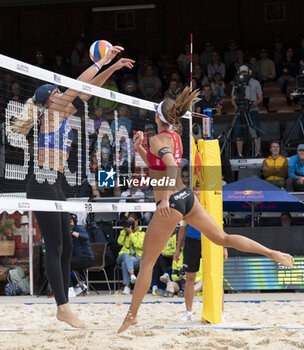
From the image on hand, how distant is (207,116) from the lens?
643 cm

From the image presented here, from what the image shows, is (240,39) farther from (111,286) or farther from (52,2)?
(111,286)

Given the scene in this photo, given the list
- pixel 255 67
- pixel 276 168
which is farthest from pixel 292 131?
pixel 255 67

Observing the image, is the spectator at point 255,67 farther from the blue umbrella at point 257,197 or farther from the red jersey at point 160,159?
the red jersey at point 160,159

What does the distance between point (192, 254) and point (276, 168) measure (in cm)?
505

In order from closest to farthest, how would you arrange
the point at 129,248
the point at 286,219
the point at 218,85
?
the point at 129,248 → the point at 286,219 → the point at 218,85

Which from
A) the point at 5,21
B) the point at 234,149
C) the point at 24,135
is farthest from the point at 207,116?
the point at 5,21

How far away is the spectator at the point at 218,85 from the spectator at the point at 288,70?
1401 mm

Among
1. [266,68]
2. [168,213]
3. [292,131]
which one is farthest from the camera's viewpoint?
[266,68]

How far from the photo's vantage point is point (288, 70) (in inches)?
568

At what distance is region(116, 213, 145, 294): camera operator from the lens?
9492 mm

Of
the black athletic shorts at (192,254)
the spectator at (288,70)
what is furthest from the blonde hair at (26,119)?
the spectator at (288,70)

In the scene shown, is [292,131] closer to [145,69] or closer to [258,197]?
[258,197]

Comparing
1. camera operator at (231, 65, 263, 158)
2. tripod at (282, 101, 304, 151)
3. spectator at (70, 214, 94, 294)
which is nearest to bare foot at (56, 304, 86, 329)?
spectator at (70, 214, 94, 294)

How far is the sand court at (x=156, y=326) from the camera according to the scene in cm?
467
